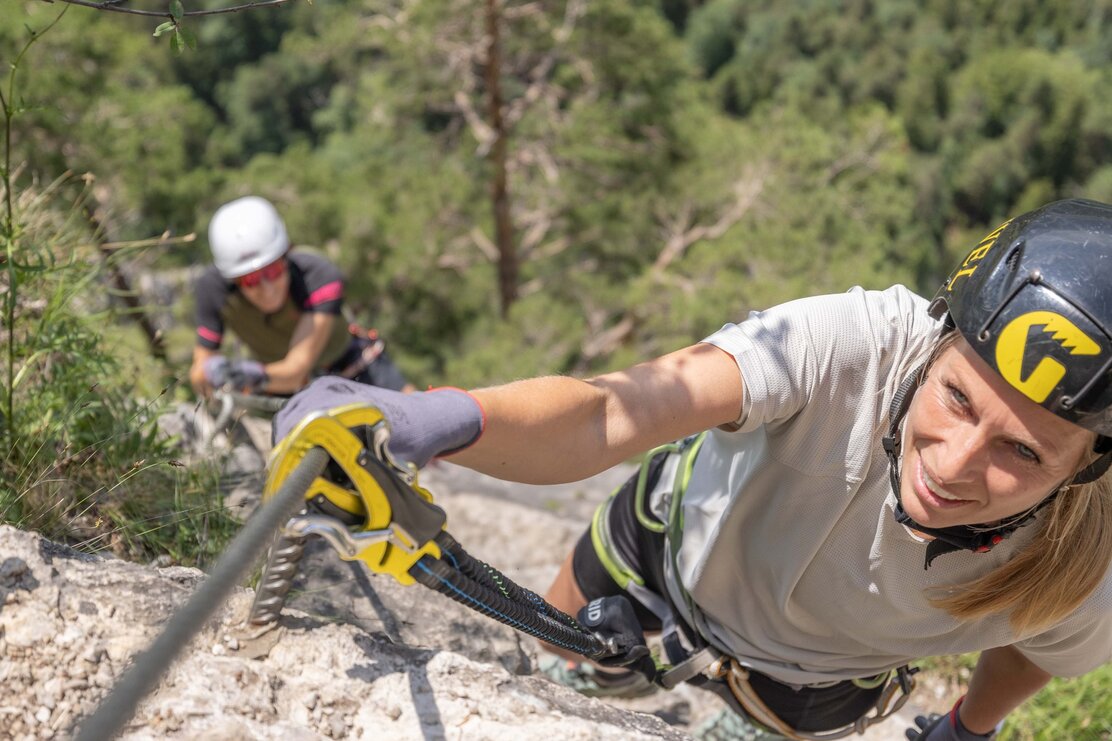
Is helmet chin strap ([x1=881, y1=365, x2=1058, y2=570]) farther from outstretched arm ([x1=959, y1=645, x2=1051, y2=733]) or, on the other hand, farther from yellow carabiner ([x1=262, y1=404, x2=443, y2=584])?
yellow carabiner ([x1=262, y1=404, x2=443, y2=584])

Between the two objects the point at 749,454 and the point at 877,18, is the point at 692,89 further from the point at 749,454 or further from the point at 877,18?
the point at 877,18

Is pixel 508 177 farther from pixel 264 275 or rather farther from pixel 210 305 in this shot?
pixel 264 275

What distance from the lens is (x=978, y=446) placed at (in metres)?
1.58

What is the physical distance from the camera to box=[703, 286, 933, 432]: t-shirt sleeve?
167 centimetres

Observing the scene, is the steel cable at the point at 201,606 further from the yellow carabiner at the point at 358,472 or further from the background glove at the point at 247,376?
the background glove at the point at 247,376

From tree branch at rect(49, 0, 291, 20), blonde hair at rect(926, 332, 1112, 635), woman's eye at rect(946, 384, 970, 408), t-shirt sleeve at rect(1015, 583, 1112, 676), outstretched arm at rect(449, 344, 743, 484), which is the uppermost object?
tree branch at rect(49, 0, 291, 20)

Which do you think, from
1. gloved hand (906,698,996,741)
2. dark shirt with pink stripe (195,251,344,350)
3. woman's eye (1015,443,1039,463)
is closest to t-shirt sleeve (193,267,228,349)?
dark shirt with pink stripe (195,251,344,350)

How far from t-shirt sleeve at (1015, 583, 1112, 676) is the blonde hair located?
0.08 m

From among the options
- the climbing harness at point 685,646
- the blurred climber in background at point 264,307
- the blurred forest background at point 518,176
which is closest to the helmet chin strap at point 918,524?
the climbing harness at point 685,646

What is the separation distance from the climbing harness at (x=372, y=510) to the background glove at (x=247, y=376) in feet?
10.2

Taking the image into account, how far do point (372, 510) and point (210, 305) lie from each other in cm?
377

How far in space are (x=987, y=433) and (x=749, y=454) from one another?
0.52m

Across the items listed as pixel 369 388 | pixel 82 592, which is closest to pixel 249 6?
pixel 369 388

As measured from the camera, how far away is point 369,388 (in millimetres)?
1408
